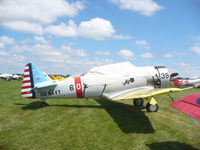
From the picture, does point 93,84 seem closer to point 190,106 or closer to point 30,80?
point 30,80

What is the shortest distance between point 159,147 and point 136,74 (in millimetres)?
5669

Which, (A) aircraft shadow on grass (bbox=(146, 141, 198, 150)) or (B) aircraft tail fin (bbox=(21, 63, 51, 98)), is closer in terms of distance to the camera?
(A) aircraft shadow on grass (bbox=(146, 141, 198, 150))

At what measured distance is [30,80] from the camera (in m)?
9.98

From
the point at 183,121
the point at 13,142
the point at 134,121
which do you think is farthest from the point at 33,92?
the point at 183,121

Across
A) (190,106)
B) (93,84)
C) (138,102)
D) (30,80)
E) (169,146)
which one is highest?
(30,80)

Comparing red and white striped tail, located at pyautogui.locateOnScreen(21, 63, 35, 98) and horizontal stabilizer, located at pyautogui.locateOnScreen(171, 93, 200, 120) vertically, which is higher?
red and white striped tail, located at pyautogui.locateOnScreen(21, 63, 35, 98)

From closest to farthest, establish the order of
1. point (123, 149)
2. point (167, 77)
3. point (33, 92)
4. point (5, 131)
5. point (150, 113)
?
point (123, 149) < point (5, 131) < point (150, 113) < point (33, 92) < point (167, 77)

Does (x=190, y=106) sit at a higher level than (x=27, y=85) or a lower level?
lower

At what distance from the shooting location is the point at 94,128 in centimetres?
659

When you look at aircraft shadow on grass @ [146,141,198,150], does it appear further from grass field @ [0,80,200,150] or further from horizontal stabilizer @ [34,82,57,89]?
horizontal stabilizer @ [34,82,57,89]

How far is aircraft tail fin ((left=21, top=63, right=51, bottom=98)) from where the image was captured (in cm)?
984

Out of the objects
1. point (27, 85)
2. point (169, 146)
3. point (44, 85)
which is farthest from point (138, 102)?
point (27, 85)

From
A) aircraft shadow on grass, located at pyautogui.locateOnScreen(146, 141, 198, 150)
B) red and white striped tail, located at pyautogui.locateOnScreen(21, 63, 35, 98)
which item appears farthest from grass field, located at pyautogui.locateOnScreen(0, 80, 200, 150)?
red and white striped tail, located at pyautogui.locateOnScreen(21, 63, 35, 98)

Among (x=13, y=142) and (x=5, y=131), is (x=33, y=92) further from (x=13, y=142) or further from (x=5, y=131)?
(x=13, y=142)
